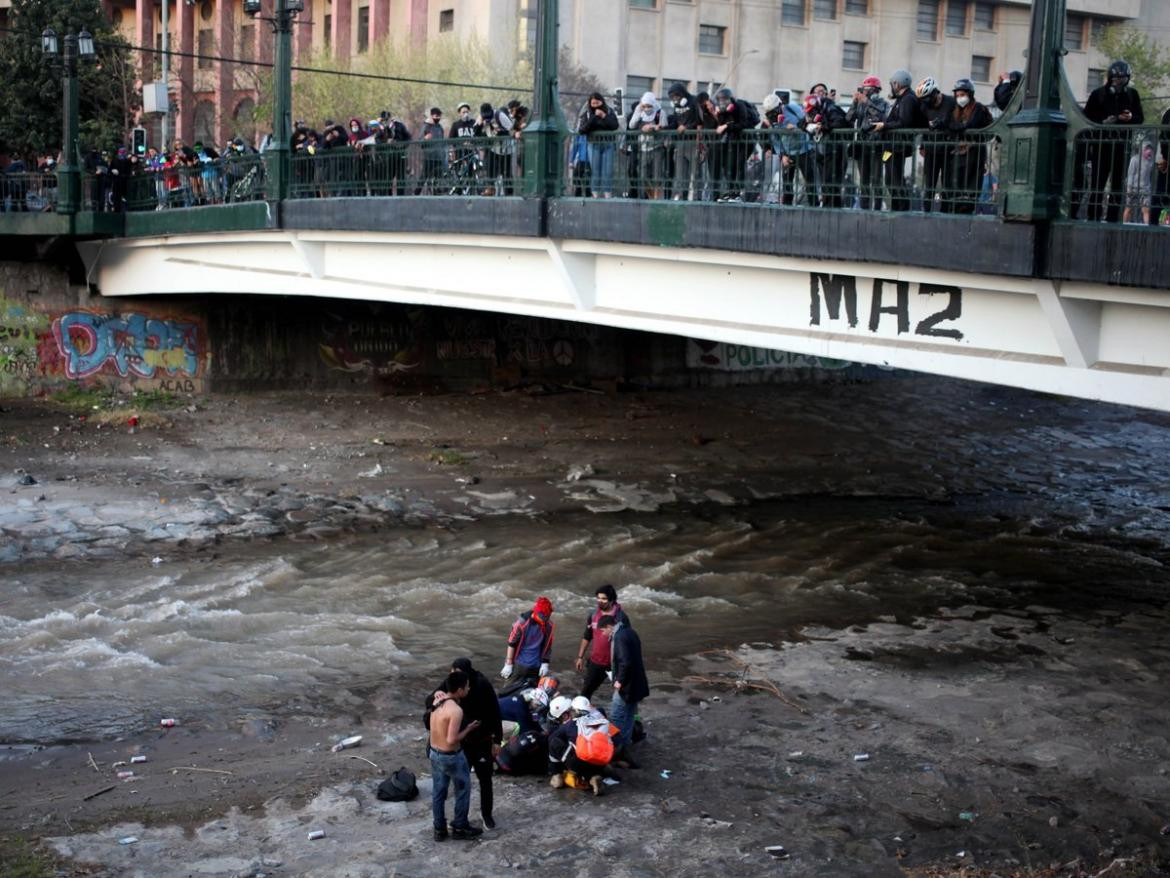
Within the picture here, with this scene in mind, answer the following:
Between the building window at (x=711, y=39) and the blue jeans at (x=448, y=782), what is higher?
the building window at (x=711, y=39)

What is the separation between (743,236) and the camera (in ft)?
49.3

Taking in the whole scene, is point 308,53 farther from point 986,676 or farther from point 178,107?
point 986,676

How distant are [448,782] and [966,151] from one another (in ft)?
23.9

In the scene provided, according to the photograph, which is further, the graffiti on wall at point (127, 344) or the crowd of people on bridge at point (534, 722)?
the graffiti on wall at point (127, 344)

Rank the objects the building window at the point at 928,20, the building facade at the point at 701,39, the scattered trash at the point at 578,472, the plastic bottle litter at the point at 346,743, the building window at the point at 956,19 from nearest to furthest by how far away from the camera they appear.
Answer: the plastic bottle litter at the point at 346,743 < the scattered trash at the point at 578,472 < the building facade at the point at 701,39 < the building window at the point at 956,19 < the building window at the point at 928,20

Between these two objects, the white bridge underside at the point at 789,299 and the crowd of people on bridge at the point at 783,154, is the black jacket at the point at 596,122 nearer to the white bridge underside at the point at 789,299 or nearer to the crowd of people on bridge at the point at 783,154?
the crowd of people on bridge at the point at 783,154

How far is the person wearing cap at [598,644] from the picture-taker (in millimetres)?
12023

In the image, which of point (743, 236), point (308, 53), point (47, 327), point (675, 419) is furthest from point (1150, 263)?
point (308, 53)

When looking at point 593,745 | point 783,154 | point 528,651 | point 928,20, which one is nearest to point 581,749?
point 593,745

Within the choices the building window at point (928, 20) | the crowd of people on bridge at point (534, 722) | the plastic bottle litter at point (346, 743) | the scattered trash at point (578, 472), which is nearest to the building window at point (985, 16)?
the building window at point (928, 20)

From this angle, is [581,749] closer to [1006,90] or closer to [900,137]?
[900,137]

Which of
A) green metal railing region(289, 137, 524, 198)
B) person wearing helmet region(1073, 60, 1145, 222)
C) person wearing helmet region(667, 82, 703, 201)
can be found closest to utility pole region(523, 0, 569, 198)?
green metal railing region(289, 137, 524, 198)

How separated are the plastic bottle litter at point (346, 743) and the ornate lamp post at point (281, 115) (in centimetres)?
1191

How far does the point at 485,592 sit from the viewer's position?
59.4 feet
